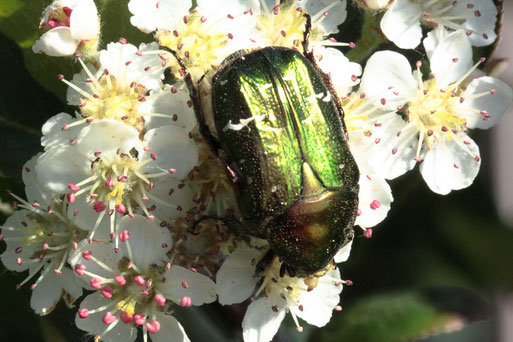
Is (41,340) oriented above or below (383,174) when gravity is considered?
below

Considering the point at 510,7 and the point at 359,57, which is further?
the point at 510,7

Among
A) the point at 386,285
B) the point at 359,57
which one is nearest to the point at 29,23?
the point at 359,57

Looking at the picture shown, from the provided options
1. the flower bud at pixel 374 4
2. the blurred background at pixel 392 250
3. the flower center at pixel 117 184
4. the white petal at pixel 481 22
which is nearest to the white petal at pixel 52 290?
the blurred background at pixel 392 250

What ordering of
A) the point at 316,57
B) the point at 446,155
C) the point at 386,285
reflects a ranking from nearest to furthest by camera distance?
the point at 316,57, the point at 446,155, the point at 386,285

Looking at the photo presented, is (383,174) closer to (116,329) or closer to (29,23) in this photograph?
(116,329)

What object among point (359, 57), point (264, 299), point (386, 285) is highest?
point (359, 57)

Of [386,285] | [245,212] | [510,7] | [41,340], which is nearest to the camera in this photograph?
[245,212]

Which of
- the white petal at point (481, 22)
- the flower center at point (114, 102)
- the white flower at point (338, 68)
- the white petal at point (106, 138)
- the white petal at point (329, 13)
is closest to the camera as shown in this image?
the white petal at point (106, 138)

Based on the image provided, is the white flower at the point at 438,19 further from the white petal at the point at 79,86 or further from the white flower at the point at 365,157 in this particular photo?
the white petal at the point at 79,86
